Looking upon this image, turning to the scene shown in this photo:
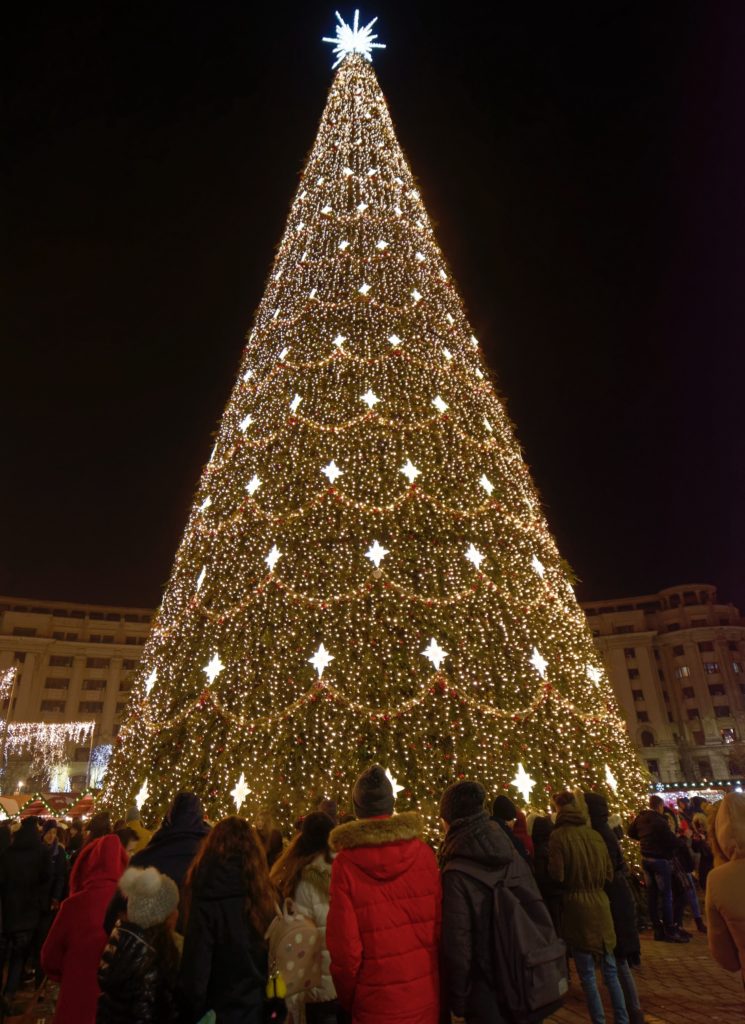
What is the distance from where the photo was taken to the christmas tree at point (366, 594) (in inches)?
268

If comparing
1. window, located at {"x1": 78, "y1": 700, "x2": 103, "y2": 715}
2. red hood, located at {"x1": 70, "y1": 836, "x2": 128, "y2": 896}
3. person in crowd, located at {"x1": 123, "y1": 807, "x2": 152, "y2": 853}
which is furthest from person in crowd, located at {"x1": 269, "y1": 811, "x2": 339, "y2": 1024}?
window, located at {"x1": 78, "y1": 700, "x2": 103, "y2": 715}

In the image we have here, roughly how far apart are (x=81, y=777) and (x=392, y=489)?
183 feet

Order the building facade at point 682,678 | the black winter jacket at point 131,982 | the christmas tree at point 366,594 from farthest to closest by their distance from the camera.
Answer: the building facade at point 682,678, the christmas tree at point 366,594, the black winter jacket at point 131,982

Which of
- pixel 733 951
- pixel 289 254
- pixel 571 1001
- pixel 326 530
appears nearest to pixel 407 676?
pixel 326 530

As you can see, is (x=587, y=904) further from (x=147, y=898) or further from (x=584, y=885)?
(x=147, y=898)

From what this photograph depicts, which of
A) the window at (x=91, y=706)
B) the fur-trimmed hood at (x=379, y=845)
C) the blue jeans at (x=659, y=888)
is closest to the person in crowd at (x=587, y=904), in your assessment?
the fur-trimmed hood at (x=379, y=845)

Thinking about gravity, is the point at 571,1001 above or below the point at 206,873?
below

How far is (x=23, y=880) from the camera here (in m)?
5.28

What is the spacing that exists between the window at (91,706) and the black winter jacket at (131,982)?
62562mm

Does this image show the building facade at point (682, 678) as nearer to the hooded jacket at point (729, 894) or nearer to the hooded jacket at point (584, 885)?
the hooded jacket at point (584, 885)

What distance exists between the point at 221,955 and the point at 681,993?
14.3 feet

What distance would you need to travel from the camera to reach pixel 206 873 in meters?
2.53

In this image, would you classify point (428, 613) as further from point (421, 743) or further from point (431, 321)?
point (431, 321)

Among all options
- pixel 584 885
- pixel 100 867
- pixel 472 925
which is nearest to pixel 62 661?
pixel 100 867
